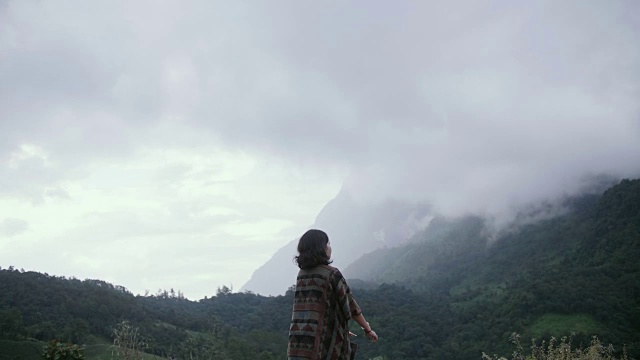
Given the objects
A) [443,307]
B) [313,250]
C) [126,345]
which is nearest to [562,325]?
[443,307]

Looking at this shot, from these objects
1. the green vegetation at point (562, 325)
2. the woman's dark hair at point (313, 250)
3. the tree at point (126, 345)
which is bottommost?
the green vegetation at point (562, 325)

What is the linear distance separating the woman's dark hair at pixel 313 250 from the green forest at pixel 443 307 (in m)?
26.7

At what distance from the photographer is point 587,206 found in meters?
127

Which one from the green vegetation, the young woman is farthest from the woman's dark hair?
the green vegetation

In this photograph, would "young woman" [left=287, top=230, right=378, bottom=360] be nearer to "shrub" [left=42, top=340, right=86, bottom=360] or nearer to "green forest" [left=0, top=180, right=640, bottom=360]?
"shrub" [left=42, top=340, right=86, bottom=360]

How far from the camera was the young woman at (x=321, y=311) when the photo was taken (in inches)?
151

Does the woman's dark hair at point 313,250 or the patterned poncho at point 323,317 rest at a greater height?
the woman's dark hair at point 313,250

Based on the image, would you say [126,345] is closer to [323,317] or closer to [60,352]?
[60,352]

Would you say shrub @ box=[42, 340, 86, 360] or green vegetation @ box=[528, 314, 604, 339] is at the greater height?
shrub @ box=[42, 340, 86, 360]

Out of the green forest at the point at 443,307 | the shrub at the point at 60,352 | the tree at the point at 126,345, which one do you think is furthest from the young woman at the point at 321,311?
the green forest at the point at 443,307

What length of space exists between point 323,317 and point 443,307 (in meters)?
102

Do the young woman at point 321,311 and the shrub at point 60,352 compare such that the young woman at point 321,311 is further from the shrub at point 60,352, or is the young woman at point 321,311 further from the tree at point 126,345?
the shrub at point 60,352

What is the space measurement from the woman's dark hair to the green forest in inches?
1050

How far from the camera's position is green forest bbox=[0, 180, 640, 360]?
172 feet
